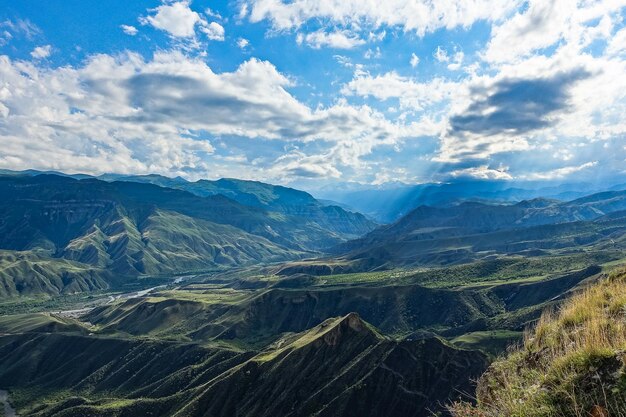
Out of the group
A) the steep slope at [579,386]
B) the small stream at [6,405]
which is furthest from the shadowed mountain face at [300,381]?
the steep slope at [579,386]

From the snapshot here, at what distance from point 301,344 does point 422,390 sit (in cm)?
3483

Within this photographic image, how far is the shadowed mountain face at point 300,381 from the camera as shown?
9294 cm

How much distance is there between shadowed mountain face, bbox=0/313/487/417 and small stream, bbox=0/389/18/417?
8594 millimetres

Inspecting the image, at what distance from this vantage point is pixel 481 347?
142 meters

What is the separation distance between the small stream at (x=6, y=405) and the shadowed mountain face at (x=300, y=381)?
8594mm

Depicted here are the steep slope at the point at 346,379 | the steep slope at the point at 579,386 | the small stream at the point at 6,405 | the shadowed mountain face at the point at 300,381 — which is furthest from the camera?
the small stream at the point at 6,405

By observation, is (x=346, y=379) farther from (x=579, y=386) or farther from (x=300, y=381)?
(x=579, y=386)

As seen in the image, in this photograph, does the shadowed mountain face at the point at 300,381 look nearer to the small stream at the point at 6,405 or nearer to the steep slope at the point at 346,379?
the steep slope at the point at 346,379

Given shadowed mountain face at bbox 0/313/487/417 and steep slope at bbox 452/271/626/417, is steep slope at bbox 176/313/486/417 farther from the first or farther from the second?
steep slope at bbox 452/271/626/417

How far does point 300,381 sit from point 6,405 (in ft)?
363

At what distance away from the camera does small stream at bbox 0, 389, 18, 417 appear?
140250 millimetres

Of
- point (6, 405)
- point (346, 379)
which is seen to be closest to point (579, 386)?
point (346, 379)

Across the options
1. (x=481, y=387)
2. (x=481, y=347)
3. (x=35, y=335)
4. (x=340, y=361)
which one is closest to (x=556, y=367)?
(x=481, y=387)

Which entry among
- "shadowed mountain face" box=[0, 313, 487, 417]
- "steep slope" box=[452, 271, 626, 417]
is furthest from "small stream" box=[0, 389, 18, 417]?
"steep slope" box=[452, 271, 626, 417]
